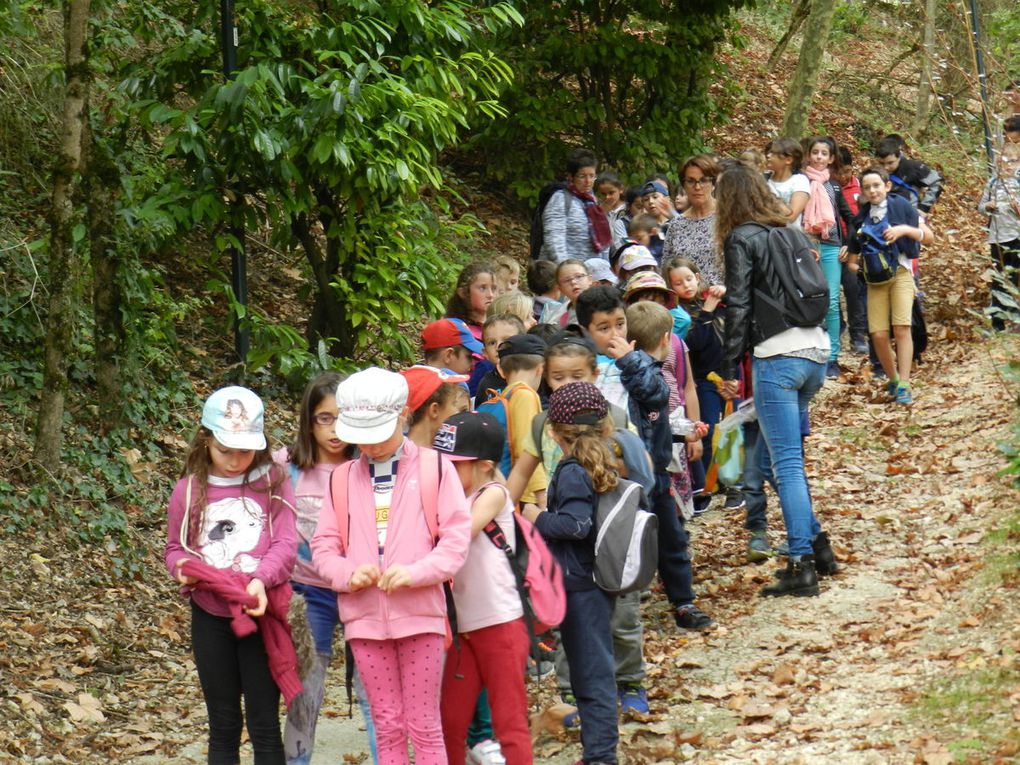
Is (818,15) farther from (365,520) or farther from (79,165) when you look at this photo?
(365,520)

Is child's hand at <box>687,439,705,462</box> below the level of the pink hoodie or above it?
above

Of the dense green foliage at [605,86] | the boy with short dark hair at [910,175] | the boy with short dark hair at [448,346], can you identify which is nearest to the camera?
the boy with short dark hair at [448,346]

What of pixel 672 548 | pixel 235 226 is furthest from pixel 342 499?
pixel 235 226

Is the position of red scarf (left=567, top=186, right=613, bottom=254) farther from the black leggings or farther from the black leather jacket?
the black leggings

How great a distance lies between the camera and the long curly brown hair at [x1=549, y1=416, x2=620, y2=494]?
17.6ft

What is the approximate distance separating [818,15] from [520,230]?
4.59m

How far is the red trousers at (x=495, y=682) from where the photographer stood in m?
4.95

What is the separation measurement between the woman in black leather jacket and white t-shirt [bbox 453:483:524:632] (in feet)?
8.19

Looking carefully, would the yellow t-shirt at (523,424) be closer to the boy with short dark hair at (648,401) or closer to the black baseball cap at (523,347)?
the black baseball cap at (523,347)

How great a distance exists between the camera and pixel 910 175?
12953 millimetres

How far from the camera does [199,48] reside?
28.0 feet

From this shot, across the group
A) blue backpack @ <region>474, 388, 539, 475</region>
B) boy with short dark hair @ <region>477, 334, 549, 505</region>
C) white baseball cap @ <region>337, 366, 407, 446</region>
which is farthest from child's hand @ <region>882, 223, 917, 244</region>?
white baseball cap @ <region>337, 366, 407, 446</region>

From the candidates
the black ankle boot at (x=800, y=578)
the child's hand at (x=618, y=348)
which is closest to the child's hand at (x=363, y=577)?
the child's hand at (x=618, y=348)

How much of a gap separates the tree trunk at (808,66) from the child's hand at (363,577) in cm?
1277
